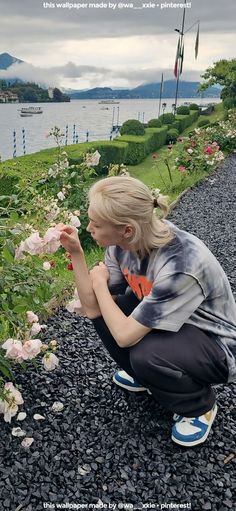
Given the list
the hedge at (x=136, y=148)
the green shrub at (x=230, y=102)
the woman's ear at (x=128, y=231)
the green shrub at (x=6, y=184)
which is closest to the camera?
the woman's ear at (x=128, y=231)

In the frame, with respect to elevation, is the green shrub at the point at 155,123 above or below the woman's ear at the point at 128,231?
below

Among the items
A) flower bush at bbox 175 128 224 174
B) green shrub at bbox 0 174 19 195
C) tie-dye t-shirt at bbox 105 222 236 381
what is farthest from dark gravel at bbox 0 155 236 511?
flower bush at bbox 175 128 224 174

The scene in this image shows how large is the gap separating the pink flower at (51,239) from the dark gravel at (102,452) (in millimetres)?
847

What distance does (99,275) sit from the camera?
2.02 meters

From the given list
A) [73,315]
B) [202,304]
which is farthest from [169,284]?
[73,315]

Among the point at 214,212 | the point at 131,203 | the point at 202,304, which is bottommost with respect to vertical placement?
the point at 214,212

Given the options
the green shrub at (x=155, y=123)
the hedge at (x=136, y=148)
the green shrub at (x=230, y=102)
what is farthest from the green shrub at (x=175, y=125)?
→ the hedge at (x=136, y=148)

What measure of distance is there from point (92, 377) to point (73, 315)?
30.8 inches

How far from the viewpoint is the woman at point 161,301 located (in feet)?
5.68

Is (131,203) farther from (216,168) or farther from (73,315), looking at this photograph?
(216,168)

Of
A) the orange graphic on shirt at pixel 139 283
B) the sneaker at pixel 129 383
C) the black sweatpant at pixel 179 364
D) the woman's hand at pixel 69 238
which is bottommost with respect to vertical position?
the sneaker at pixel 129 383

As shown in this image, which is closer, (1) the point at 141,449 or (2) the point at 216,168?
(1) the point at 141,449

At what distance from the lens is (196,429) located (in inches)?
80.1

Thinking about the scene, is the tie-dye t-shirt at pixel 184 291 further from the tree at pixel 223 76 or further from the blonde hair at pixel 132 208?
the tree at pixel 223 76
